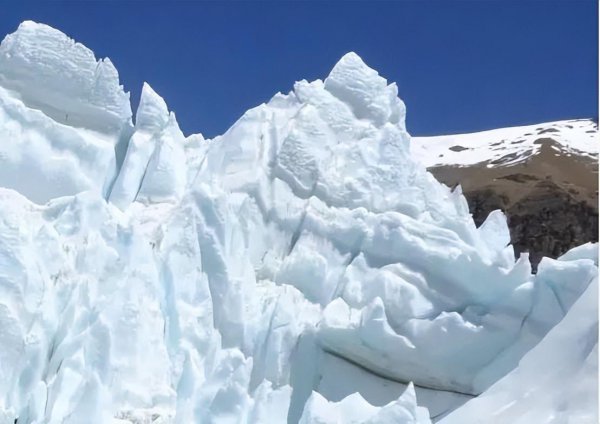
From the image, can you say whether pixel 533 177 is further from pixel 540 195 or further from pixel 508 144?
pixel 508 144

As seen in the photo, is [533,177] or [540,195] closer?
[540,195]

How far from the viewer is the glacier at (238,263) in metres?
8.70

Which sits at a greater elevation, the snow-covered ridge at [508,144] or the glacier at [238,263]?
the snow-covered ridge at [508,144]

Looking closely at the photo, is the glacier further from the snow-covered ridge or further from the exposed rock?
the snow-covered ridge

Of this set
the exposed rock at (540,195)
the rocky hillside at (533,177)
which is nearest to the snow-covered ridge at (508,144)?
the rocky hillside at (533,177)

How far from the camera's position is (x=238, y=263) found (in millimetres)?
10469

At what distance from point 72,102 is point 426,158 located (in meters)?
13.9

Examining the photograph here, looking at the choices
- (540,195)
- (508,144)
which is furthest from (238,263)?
(508,144)

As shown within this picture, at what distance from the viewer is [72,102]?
11.2 meters

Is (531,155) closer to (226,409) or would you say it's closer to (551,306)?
(551,306)

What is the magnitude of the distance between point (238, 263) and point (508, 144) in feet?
50.5

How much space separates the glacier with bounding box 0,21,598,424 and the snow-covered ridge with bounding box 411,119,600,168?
11607 mm

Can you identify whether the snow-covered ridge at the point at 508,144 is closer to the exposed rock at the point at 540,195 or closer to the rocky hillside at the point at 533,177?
the rocky hillside at the point at 533,177

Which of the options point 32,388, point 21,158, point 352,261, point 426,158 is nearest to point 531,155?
point 426,158
